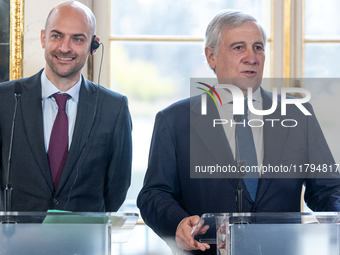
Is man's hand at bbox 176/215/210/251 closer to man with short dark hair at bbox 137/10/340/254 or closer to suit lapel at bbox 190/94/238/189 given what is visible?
man with short dark hair at bbox 137/10/340/254

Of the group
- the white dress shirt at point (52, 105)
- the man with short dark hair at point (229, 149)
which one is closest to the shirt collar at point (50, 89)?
the white dress shirt at point (52, 105)

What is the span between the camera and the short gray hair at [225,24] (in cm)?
178

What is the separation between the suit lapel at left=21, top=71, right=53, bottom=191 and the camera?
1.79m

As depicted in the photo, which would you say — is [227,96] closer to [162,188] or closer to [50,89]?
[162,188]

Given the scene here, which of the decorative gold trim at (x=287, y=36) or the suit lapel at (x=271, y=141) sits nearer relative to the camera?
the suit lapel at (x=271, y=141)

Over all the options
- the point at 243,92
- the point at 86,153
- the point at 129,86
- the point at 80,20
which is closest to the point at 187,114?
the point at 243,92

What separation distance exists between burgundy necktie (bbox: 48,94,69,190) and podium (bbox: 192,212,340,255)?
907 mm

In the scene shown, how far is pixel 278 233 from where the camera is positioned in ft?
3.59

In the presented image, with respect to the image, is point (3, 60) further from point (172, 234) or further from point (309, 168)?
point (309, 168)

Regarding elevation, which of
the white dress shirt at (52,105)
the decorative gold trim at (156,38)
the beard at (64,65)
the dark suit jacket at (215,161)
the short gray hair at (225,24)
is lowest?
the dark suit jacket at (215,161)

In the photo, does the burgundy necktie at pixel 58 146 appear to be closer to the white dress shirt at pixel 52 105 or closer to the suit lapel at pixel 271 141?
the white dress shirt at pixel 52 105

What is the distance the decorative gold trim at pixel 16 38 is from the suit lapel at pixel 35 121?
75 cm

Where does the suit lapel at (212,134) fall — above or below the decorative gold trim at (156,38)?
below

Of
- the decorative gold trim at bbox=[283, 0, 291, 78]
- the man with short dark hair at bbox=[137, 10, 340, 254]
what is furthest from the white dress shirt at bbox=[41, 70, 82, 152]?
the decorative gold trim at bbox=[283, 0, 291, 78]
